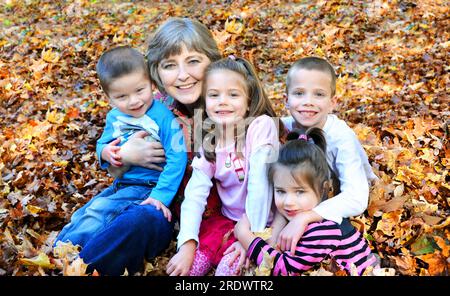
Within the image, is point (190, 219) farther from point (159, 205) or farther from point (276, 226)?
point (276, 226)

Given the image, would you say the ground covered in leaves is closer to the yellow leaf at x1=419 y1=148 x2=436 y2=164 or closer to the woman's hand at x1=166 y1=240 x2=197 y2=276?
the yellow leaf at x1=419 y1=148 x2=436 y2=164

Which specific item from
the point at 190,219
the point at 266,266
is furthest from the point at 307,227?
the point at 190,219

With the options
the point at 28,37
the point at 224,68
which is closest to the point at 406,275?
the point at 224,68

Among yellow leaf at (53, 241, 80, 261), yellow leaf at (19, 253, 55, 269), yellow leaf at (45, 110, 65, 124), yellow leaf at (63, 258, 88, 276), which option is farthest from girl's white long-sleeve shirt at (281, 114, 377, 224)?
yellow leaf at (45, 110, 65, 124)

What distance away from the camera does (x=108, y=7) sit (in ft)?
40.9

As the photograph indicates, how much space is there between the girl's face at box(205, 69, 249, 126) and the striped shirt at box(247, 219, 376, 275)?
2.86 feet

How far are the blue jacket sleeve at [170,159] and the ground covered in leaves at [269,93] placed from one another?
1.65 ft

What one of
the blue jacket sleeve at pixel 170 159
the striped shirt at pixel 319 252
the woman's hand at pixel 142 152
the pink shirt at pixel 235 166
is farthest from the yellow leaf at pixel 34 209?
the striped shirt at pixel 319 252

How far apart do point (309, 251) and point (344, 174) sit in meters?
0.61

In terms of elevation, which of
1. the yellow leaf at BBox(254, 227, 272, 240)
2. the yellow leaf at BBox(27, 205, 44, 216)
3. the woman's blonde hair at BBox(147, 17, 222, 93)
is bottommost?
the yellow leaf at BBox(27, 205, 44, 216)

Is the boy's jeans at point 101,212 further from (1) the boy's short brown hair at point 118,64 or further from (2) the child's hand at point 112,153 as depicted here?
(1) the boy's short brown hair at point 118,64

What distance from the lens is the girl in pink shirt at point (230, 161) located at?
300 centimetres

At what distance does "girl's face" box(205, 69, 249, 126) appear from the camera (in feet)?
→ 10.2
